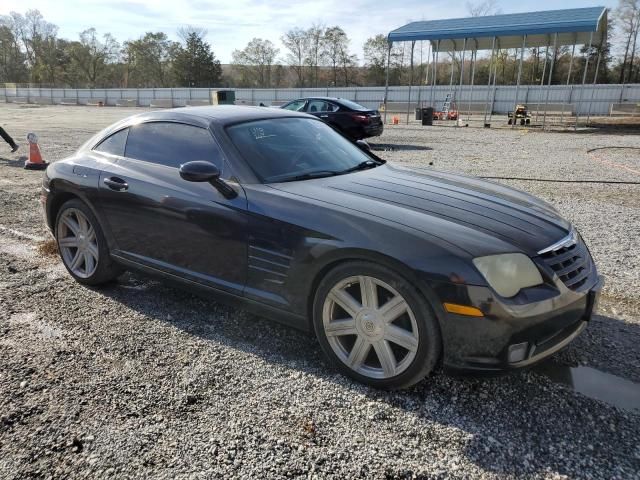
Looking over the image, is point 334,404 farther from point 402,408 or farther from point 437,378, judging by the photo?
point 437,378

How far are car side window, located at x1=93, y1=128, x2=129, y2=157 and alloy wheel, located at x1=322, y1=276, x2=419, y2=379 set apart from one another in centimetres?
234

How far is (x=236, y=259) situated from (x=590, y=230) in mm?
4569

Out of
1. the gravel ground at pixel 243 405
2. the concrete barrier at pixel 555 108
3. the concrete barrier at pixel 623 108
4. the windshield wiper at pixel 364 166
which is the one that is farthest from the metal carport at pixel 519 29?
the windshield wiper at pixel 364 166

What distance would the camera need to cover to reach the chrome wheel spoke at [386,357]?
2.68m

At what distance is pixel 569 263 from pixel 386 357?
1.13m

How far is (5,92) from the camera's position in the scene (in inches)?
2244

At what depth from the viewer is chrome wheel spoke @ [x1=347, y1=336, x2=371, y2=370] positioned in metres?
2.77

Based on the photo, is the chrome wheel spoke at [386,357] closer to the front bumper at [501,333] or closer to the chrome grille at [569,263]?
the front bumper at [501,333]

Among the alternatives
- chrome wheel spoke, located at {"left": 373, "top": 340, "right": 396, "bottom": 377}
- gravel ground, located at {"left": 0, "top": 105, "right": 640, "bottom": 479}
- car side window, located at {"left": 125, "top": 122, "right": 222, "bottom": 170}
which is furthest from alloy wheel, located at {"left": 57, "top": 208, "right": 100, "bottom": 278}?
chrome wheel spoke, located at {"left": 373, "top": 340, "right": 396, "bottom": 377}

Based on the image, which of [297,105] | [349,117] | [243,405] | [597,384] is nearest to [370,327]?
[243,405]

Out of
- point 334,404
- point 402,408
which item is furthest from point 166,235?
point 402,408

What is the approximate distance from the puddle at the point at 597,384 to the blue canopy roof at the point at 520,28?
21.4m

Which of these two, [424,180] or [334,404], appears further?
[424,180]

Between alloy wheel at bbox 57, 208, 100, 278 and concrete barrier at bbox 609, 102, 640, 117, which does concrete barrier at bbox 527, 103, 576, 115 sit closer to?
concrete barrier at bbox 609, 102, 640, 117
